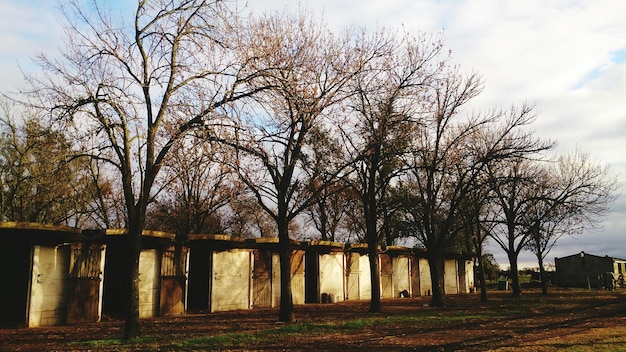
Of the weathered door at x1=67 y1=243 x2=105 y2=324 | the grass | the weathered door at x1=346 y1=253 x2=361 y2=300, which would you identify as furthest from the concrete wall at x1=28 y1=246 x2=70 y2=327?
the weathered door at x1=346 y1=253 x2=361 y2=300

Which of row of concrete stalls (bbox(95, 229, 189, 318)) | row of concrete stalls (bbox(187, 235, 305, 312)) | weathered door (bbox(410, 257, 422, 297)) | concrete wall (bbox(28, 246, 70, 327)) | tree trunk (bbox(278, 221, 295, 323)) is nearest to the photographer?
concrete wall (bbox(28, 246, 70, 327))

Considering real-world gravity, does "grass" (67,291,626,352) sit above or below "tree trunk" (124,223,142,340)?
below

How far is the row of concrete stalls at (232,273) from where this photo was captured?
2284 centimetres

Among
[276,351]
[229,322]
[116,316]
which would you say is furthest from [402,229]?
[276,351]

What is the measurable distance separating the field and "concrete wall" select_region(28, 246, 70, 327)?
3.70 feet

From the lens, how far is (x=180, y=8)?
13.0 meters

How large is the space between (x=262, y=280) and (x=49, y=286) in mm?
10591

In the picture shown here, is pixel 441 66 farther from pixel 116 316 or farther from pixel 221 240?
pixel 116 316

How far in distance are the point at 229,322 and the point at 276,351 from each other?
22.0ft

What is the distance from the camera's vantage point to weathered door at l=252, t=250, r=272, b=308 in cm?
2502

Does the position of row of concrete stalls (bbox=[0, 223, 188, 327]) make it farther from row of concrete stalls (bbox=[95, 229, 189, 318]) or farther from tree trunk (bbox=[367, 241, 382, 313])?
tree trunk (bbox=[367, 241, 382, 313])

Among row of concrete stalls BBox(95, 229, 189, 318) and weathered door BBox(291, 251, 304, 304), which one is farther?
weathered door BBox(291, 251, 304, 304)

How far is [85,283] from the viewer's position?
723 inches

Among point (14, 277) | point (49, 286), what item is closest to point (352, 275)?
point (49, 286)
